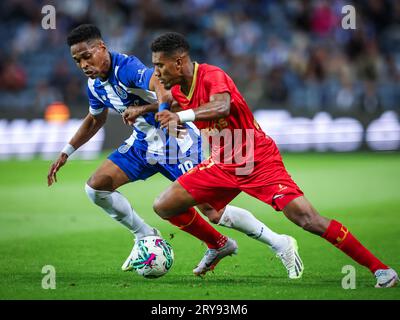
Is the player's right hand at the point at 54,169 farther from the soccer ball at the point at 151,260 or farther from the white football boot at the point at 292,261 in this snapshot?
the white football boot at the point at 292,261

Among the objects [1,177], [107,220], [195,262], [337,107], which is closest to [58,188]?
[1,177]

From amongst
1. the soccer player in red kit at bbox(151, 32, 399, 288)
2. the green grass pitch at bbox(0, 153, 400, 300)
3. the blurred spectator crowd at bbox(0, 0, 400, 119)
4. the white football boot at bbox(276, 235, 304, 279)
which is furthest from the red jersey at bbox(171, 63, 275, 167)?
the blurred spectator crowd at bbox(0, 0, 400, 119)

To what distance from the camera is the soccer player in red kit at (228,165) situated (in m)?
6.70

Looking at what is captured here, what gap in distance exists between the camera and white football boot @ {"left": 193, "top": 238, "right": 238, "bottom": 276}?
7648 millimetres

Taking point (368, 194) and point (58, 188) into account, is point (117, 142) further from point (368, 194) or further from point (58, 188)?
point (368, 194)

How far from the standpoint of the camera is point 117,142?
60.8 feet

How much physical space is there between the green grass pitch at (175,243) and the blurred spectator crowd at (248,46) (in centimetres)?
362

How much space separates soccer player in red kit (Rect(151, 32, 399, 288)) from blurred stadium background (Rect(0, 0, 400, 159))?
37.5 ft

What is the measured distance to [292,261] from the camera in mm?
7383

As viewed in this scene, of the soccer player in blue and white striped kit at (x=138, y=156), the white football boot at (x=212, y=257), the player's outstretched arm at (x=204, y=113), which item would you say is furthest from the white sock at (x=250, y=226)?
the player's outstretched arm at (x=204, y=113)

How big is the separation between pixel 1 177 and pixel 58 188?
1.82 metres

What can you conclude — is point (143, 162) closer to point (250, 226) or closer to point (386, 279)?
point (250, 226)

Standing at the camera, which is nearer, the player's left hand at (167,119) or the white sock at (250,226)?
the player's left hand at (167,119)

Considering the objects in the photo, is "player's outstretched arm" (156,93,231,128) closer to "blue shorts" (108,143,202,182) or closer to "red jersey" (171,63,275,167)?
"red jersey" (171,63,275,167)
